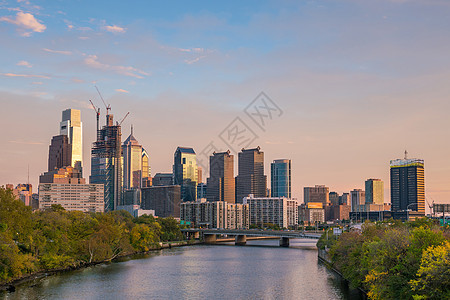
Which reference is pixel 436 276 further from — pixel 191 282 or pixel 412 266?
pixel 191 282

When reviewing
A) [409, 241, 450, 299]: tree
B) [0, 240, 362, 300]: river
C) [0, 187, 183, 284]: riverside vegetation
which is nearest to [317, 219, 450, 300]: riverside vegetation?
[409, 241, 450, 299]: tree

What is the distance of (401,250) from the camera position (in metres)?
52.0

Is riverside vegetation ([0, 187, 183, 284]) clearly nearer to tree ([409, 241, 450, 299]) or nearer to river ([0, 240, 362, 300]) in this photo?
river ([0, 240, 362, 300])

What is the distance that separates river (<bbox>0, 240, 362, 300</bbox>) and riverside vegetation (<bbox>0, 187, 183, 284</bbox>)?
3232mm

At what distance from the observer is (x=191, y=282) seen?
91.7 m

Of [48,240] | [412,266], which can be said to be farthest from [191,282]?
[412,266]

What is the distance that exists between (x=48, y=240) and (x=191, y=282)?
29399mm

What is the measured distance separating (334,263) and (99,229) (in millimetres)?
54077

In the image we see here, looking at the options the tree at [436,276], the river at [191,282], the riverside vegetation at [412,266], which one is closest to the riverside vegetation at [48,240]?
the river at [191,282]

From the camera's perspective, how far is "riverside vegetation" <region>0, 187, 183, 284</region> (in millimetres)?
81250

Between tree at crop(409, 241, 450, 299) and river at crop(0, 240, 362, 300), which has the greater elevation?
tree at crop(409, 241, 450, 299)

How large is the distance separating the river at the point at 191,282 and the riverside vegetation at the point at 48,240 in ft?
10.6

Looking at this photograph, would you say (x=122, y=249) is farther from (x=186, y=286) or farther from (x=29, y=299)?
(x=29, y=299)

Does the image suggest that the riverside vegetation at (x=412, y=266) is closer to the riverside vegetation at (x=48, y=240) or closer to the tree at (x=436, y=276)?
the tree at (x=436, y=276)
